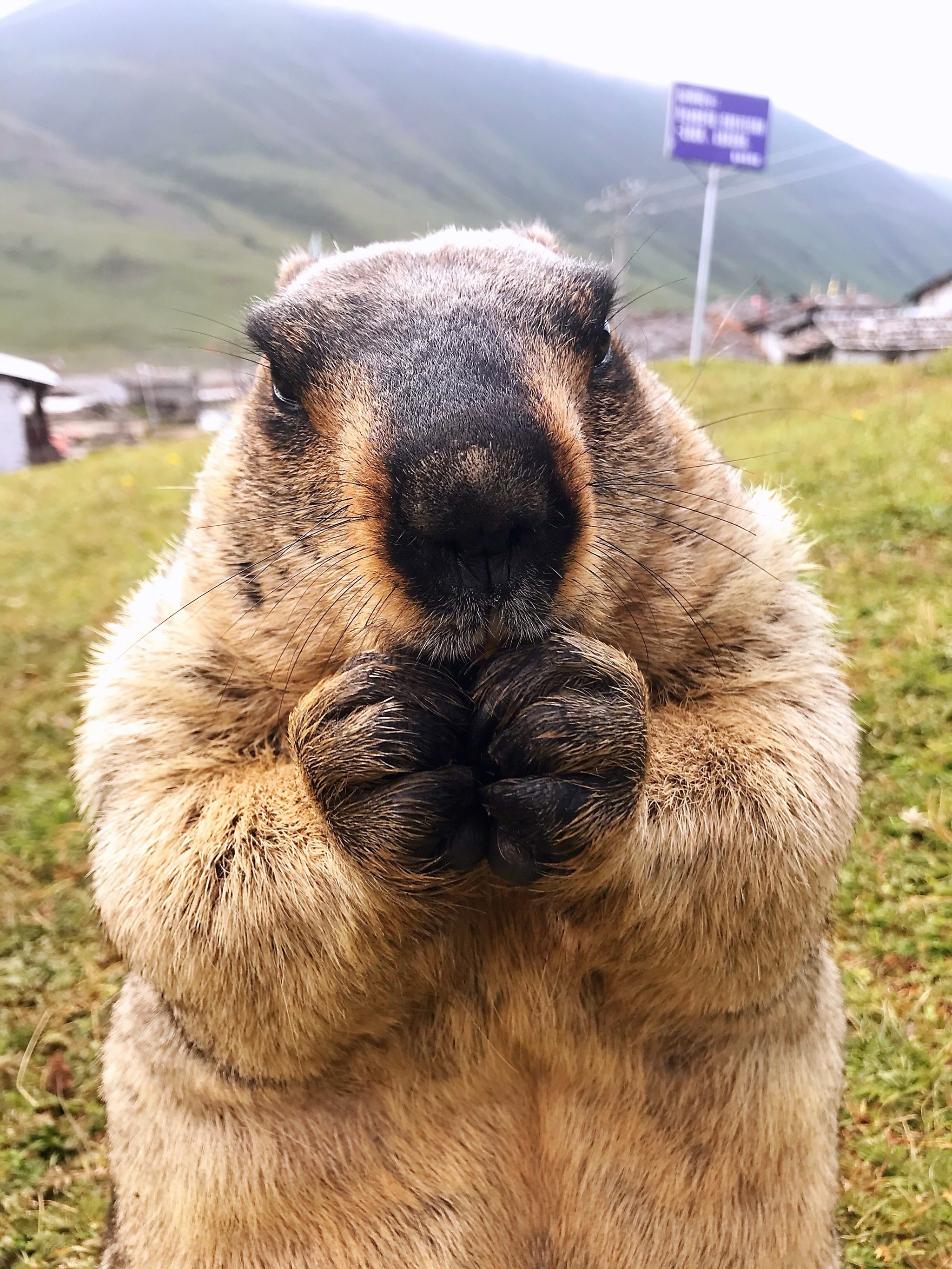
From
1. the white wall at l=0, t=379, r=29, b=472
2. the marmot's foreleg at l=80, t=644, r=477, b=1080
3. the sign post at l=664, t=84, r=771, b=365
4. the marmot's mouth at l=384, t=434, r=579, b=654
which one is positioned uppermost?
the sign post at l=664, t=84, r=771, b=365

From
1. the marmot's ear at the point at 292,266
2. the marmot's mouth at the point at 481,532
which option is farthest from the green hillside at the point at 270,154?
the marmot's mouth at the point at 481,532

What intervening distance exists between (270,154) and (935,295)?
65.3 ft

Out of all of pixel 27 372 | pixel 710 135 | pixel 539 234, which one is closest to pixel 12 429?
pixel 27 372

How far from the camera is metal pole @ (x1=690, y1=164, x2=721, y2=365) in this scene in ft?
55.5

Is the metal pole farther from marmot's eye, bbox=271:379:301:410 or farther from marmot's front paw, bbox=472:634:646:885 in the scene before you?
marmot's front paw, bbox=472:634:646:885

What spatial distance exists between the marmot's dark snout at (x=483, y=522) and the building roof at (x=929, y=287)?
29654mm

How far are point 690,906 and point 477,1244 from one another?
103cm

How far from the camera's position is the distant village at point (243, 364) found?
6740 mm

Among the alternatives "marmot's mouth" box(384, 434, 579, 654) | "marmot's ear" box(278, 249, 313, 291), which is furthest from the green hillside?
"marmot's mouth" box(384, 434, 579, 654)

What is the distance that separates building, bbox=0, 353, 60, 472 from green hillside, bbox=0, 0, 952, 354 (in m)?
0.71

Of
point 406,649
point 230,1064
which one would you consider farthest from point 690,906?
point 230,1064

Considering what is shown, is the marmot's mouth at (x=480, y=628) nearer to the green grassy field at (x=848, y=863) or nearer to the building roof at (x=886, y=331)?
the green grassy field at (x=848, y=863)

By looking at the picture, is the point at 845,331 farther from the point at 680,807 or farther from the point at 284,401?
the point at 680,807

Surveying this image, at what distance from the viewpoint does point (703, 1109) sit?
2330 millimetres
